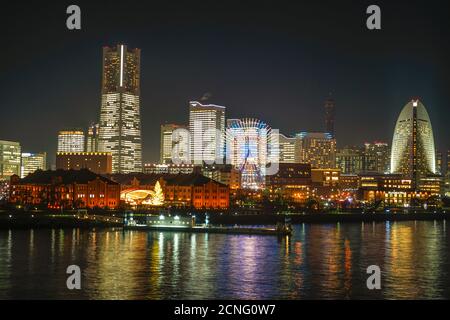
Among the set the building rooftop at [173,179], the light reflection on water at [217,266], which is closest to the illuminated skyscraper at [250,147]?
the building rooftop at [173,179]

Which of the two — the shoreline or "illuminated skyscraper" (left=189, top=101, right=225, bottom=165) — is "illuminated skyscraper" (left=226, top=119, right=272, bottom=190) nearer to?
the shoreline

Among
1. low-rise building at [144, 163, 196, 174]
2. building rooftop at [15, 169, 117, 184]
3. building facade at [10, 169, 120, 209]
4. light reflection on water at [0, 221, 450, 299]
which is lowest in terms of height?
light reflection on water at [0, 221, 450, 299]

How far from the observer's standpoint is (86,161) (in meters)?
148

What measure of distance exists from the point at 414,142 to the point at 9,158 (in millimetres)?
93218

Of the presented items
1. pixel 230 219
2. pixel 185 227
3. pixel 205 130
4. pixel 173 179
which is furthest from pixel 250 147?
pixel 205 130

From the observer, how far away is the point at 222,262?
36625 mm

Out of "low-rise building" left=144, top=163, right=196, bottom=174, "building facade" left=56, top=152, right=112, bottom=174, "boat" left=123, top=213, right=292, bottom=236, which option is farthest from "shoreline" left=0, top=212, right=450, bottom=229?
"building facade" left=56, top=152, right=112, bottom=174

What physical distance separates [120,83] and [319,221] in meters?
103

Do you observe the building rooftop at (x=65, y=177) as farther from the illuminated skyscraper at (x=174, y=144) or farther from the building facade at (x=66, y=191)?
the illuminated skyscraper at (x=174, y=144)

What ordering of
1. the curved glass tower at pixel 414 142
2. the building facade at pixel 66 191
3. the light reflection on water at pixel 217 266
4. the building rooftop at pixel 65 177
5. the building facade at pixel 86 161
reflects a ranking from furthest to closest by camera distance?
the curved glass tower at pixel 414 142 < the building facade at pixel 86 161 < the building rooftop at pixel 65 177 < the building facade at pixel 66 191 < the light reflection on water at pixel 217 266

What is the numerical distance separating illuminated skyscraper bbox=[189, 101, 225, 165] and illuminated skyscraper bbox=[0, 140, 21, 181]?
43996 millimetres

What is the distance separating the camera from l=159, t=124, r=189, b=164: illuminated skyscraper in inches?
7160

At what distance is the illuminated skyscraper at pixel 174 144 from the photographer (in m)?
182

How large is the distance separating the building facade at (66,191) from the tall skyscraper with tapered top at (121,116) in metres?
85.5
